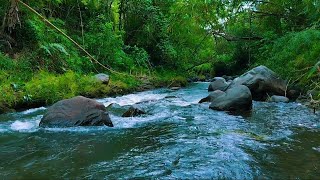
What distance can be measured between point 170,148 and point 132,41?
1511 centimetres

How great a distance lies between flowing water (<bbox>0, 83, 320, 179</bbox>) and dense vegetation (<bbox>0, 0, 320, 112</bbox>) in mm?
1491

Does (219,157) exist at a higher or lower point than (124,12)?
lower

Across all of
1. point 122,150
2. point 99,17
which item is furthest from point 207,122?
point 99,17

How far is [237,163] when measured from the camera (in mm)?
4504

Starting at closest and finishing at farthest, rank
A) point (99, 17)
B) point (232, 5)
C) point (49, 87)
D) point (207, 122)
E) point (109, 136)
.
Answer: point (109, 136) < point (207, 122) < point (49, 87) < point (232, 5) < point (99, 17)

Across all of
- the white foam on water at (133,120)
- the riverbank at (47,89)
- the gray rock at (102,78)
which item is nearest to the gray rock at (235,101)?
the white foam on water at (133,120)

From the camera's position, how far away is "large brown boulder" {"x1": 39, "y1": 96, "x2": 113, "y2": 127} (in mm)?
6988

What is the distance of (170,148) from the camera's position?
5289 mm

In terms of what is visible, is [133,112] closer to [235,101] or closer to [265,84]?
[235,101]

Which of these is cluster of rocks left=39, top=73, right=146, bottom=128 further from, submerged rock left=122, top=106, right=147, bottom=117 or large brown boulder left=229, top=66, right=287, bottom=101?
large brown boulder left=229, top=66, right=287, bottom=101

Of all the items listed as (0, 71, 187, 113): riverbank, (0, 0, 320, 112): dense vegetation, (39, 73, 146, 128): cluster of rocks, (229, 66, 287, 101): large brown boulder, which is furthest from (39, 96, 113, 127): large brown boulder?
(229, 66, 287, 101): large brown boulder

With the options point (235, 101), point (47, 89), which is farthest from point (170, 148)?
point (47, 89)

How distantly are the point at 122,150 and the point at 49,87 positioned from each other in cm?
589

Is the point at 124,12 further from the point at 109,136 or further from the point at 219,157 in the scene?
the point at 219,157
